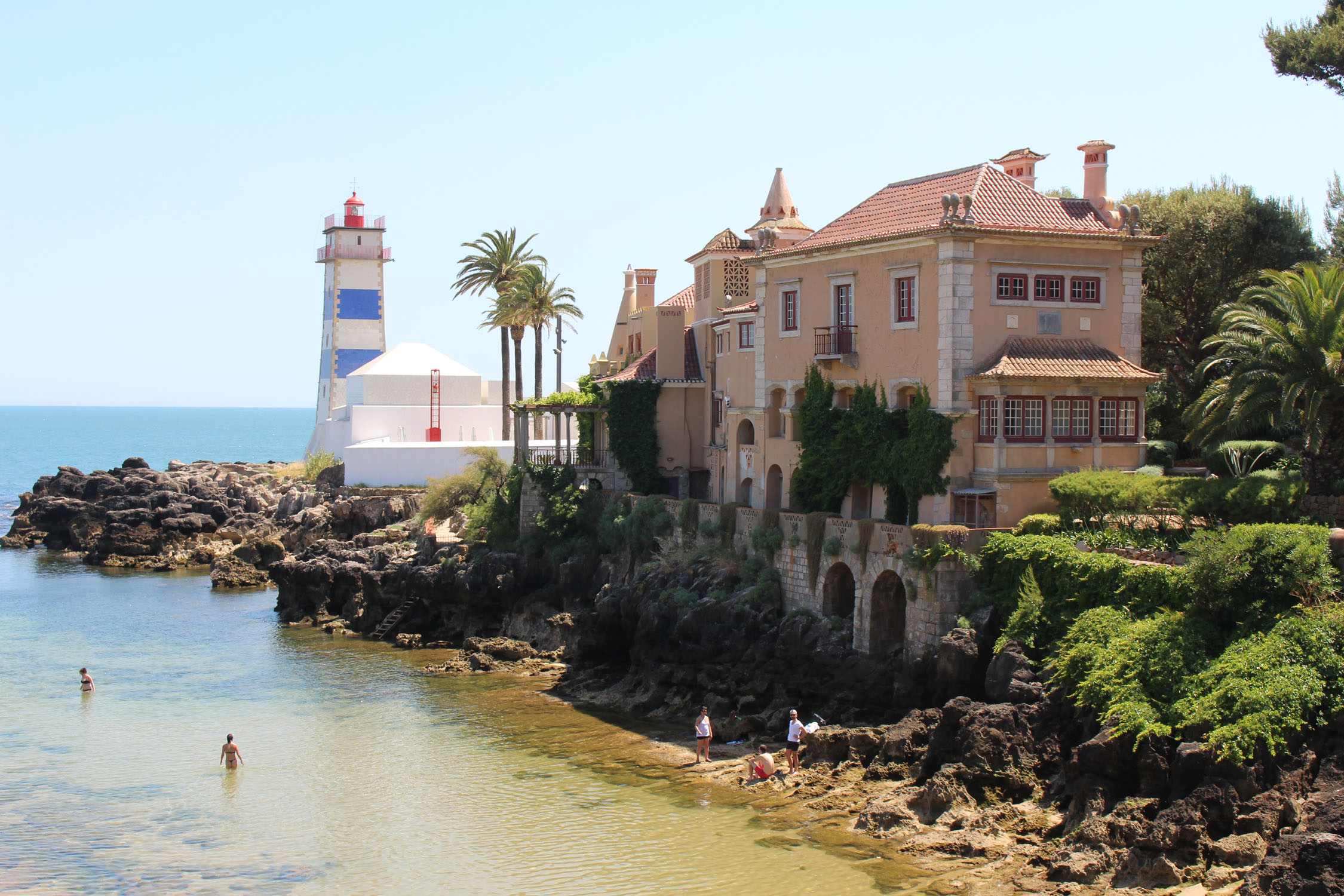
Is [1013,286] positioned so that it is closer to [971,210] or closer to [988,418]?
[971,210]

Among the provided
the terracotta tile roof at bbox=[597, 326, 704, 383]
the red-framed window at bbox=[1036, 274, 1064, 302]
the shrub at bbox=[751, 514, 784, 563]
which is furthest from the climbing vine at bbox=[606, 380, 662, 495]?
the red-framed window at bbox=[1036, 274, 1064, 302]

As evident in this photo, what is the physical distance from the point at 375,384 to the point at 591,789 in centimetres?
4718

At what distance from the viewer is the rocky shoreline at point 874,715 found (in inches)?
833

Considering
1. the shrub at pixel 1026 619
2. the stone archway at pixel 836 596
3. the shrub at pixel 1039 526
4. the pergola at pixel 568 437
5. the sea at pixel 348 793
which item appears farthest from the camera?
the pergola at pixel 568 437

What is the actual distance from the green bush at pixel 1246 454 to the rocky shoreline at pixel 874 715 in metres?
13.4

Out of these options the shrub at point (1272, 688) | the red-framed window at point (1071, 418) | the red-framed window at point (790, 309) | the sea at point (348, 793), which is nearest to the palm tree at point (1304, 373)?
the red-framed window at point (1071, 418)

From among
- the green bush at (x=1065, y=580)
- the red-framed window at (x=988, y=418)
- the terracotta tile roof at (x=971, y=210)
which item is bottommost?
the green bush at (x=1065, y=580)

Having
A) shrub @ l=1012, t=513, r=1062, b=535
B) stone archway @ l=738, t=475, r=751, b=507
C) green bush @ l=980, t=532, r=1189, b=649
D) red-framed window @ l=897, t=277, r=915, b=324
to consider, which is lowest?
green bush @ l=980, t=532, r=1189, b=649

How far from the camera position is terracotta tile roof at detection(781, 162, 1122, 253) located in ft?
115

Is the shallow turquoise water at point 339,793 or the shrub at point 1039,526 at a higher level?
the shrub at point 1039,526

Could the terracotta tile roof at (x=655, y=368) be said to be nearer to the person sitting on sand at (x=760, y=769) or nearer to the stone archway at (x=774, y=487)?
the stone archway at (x=774, y=487)

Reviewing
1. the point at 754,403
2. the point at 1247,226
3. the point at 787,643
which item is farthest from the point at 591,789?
the point at 1247,226

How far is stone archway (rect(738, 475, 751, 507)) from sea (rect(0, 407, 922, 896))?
986cm

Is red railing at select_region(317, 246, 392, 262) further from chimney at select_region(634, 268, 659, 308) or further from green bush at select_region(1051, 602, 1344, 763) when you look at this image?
green bush at select_region(1051, 602, 1344, 763)
